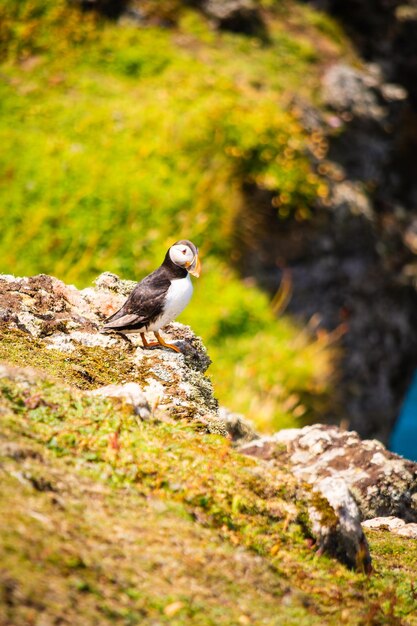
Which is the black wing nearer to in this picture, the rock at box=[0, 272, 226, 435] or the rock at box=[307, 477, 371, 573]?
the rock at box=[0, 272, 226, 435]

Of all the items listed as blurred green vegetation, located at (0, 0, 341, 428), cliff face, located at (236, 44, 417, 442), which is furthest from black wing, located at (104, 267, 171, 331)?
cliff face, located at (236, 44, 417, 442)

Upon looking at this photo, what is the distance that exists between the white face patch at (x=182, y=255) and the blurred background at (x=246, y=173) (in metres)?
3.83

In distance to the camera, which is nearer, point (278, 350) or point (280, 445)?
point (280, 445)

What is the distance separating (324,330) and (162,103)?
15.7 feet

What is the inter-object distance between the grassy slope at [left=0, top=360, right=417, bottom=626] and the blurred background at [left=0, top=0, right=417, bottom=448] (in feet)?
17.1

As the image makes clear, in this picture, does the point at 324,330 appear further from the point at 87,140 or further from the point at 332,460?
the point at 332,460

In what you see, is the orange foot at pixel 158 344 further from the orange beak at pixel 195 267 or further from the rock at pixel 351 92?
the rock at pixel 351 92

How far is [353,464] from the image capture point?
6.68 m

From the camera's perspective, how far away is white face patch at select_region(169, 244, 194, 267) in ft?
20.3

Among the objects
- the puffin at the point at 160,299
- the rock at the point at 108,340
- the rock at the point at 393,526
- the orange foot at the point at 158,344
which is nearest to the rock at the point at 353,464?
the rock at the point at 393,526

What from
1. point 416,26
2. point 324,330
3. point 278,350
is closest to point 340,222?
point 324,330

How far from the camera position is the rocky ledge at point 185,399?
189 inches

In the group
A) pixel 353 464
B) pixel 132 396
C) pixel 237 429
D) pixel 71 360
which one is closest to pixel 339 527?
pixel 132 396

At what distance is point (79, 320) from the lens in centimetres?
638
